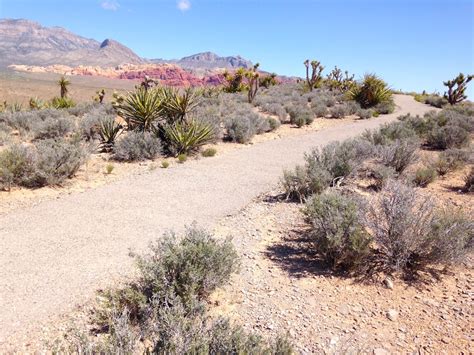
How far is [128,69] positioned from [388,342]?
16365cm

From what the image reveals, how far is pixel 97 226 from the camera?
6.06 m

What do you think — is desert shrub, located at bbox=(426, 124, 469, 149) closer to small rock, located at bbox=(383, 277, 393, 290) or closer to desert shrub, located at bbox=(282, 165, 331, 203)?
desert shrub, located at bbox=(282, 165, 331, 203)

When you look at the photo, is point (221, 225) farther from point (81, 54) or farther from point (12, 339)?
point (81, 54)

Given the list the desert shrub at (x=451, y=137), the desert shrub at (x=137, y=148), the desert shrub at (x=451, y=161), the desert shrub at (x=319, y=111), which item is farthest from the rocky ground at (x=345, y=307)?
the desert shrub at (x=319, y=111)

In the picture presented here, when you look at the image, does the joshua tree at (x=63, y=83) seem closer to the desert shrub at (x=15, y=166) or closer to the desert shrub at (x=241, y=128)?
the desert shrub at (x=241, y=128)

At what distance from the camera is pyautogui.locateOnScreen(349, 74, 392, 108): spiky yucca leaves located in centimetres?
2273

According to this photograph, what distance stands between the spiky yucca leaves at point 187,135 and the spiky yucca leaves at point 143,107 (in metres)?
0.90

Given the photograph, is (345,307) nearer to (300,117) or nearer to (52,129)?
(52,129)

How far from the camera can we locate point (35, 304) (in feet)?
13.0

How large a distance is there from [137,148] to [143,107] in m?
2.12

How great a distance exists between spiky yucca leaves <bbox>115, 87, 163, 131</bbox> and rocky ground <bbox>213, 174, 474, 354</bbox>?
8.03 m

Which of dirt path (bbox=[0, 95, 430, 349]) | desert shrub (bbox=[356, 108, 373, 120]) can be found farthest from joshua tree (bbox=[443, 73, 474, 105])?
dirt path (bbox=[0, 95, 430, 349])

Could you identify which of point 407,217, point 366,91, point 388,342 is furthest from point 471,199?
point 366,91

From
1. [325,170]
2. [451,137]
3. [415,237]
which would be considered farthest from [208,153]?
[451,137]
